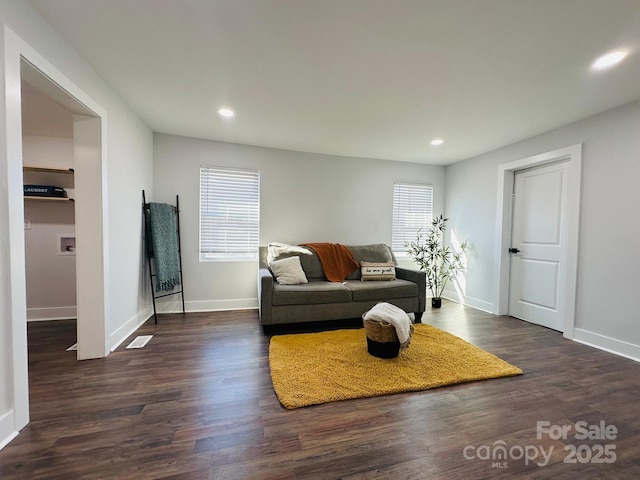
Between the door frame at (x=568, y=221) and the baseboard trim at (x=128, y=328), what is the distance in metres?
4.61

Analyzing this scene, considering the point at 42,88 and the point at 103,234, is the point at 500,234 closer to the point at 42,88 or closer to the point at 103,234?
the point at 103,234

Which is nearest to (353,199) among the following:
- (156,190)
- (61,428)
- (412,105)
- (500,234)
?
(412,105)

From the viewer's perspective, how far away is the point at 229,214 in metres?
3.78

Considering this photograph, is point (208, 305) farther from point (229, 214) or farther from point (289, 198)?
point (289, 198)

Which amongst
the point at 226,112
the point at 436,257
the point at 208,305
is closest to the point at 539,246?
the point at 436,257

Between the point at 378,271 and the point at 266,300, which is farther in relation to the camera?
the point at 378,271

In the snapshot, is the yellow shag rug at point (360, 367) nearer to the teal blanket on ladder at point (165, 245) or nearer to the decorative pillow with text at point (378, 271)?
the decorative pillow with text at point (378, 271)

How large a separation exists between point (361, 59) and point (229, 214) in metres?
2.65

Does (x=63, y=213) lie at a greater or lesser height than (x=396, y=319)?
greater

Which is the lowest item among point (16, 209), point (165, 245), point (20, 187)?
point (165, 245)

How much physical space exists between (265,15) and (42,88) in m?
1.58

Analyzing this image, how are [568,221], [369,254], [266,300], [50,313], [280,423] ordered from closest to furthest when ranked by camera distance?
[280,423] → [266,300] → [568,221] → [50,313] → [369,254]

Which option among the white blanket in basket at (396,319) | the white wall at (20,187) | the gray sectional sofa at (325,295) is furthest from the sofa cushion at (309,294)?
A: the white wall at (20,187)

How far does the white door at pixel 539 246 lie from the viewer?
3.12 m
